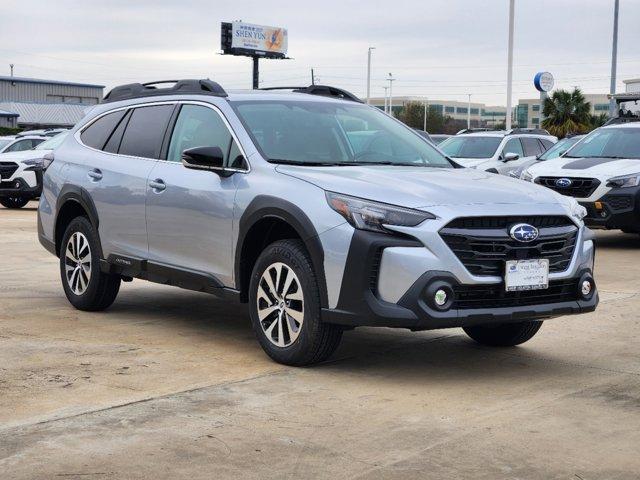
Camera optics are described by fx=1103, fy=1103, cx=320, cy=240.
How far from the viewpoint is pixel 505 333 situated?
7.44 meters

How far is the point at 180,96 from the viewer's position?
810cm

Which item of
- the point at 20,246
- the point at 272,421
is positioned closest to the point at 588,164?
the point at 20,246

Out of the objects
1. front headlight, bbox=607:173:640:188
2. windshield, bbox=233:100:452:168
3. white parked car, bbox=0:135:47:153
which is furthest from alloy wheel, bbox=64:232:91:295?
white parked car, bbox=0:135:47:153

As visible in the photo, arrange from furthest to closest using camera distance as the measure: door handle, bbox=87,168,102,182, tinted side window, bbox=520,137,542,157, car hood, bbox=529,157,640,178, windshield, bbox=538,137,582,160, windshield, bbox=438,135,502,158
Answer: tinted side window, bbox=520,137,542,157
windshield, bbox=438,135,502,158
windshield, bbox=538,137,582,160
car hood, bbox=529,157,640,178
door handle, bbox=87,168,102,182

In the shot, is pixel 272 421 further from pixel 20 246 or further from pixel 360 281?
pixel 20 246

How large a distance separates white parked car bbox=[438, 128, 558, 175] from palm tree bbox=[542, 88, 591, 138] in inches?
1317

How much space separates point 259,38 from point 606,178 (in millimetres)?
97109

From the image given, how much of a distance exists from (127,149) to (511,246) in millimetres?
3467

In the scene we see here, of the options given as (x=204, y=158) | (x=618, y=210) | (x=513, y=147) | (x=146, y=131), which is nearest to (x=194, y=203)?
(x=204, y=158)

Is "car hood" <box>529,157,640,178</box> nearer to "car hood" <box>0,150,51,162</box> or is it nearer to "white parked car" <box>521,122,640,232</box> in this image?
"white parked car" <box>521,122,640,232</box>

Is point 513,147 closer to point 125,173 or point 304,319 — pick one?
point 125,173

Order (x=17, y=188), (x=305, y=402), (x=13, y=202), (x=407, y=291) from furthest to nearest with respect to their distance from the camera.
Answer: (x=13, y=202) < (x=17, y=188) < (x=407, y=291) < (x=305, y=402)

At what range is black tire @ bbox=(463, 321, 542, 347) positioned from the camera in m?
7.35

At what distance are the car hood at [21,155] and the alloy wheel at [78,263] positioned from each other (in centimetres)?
1553
